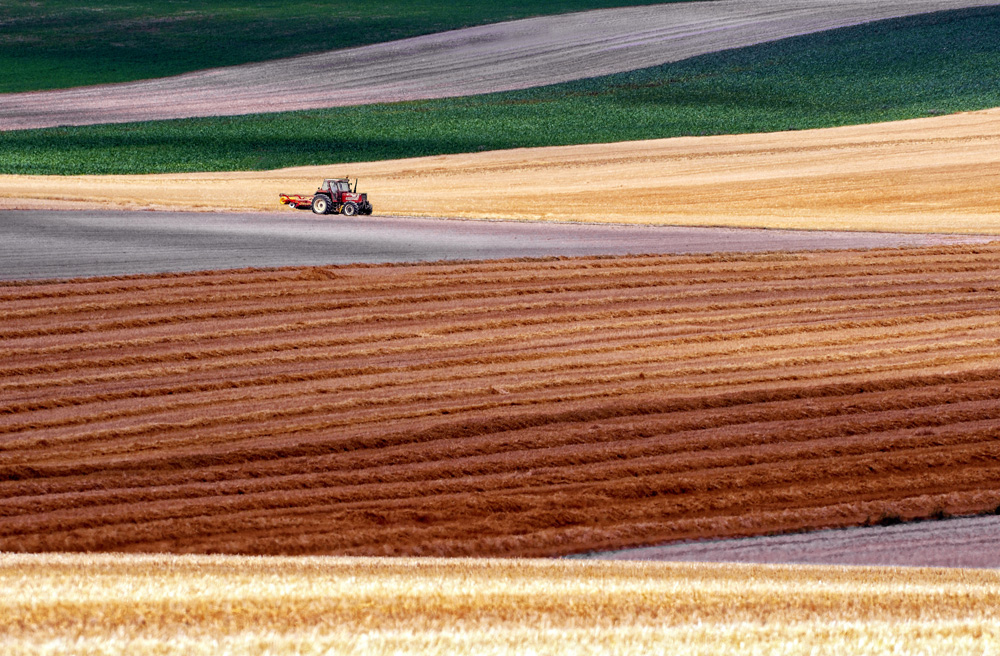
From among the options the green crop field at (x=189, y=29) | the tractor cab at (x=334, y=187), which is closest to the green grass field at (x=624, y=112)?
the green crop field at (x=189, y=29)

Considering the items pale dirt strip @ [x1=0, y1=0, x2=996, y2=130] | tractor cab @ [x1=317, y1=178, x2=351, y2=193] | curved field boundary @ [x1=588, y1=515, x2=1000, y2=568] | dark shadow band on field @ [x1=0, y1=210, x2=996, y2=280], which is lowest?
curved field boundary @ [x1=588, y1=515, x2=1000, y2=568]

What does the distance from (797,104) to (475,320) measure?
36380 millimetres

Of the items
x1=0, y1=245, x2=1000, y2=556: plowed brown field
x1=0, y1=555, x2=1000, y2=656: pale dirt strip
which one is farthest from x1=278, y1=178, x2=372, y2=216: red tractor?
x1=0, y1=555, x2=1000, y2=656: pale dirt strip

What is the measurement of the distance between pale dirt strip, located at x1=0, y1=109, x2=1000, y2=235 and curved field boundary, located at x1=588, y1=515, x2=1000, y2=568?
1744cm

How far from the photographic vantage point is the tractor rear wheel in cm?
2800

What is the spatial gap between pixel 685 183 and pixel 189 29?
131 ft

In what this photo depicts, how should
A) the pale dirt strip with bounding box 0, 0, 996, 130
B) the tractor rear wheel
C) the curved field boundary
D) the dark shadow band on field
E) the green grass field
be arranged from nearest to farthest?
1. the curved field boundary
2. the dark shadow band on field
3. the tractor rear wheel
4. the green grass field
5. the pale dirt strip with bounding box 0, 0, 996, 130

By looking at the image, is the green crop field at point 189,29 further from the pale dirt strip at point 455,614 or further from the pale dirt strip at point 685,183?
the pale dirt strip at point 455,614

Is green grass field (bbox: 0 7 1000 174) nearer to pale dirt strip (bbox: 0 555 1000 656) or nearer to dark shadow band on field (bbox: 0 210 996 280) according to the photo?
dark shadow band on field (bbox: 0 210 996 280)

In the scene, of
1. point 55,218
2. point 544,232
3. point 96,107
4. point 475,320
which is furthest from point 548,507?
point 96,107

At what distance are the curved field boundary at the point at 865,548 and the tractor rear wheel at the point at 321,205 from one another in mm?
21040

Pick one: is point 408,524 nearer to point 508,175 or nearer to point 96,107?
point 508,175

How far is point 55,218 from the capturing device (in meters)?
23.8

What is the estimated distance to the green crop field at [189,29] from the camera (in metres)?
58.5
